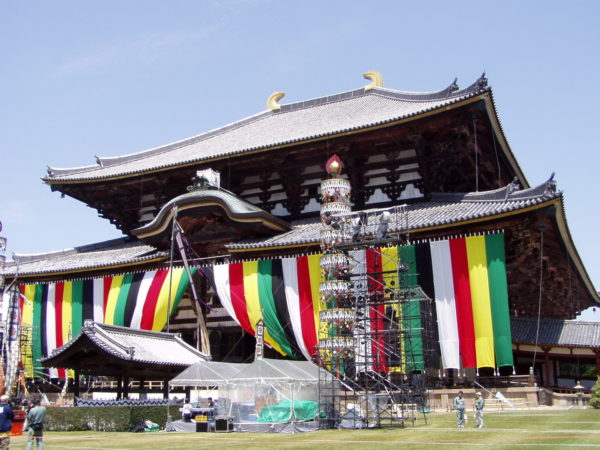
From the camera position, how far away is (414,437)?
16.4 metres

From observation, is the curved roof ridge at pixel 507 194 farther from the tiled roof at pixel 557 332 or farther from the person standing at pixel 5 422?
the person standing at pixel 5 422

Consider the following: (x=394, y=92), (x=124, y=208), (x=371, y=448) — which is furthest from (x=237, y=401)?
(x=394, y=92)

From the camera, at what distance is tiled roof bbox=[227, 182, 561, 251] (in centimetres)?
2552

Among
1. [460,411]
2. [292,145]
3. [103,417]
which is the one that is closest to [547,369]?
[460,411]

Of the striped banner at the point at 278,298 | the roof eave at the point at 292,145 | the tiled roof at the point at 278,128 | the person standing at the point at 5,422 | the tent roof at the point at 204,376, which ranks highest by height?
the tiled roof at the point at 278,128

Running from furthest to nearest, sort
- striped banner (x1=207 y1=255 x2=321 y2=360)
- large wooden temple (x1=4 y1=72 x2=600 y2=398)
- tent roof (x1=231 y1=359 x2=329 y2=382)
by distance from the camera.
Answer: striped banner (x1=207 y1=255 x2=321 y2=360) → large wooden temple (x1=4 y1=72 x2=600 y2=398) → tent roof (x1=231 y1=359 x2=329 y2=382)

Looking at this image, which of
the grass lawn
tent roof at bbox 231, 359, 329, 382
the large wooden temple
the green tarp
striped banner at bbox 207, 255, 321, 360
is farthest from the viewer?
striped banner at bbox 207, 255, 321, 360

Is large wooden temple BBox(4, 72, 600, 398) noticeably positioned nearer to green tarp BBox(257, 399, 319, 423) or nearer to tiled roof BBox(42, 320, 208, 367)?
tiled roof BBox(42, 320, 208, 367)

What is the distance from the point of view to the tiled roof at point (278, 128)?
33750 mm

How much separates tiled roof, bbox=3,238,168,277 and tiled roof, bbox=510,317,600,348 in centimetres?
1735

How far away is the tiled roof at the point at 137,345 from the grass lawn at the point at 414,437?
2.99m

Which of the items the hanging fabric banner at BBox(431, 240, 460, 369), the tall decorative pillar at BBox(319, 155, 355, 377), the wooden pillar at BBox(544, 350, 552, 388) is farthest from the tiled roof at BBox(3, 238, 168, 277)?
the wooden pillar at BBox(544, 350, 552, 388)

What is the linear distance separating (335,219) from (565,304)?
22.7 m

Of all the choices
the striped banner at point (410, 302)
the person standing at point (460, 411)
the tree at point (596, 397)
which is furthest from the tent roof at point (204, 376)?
the tree at point (596, 397)
